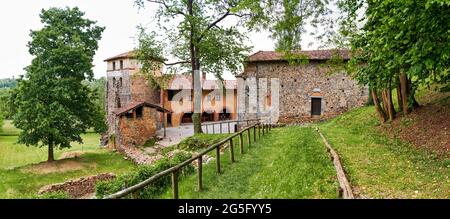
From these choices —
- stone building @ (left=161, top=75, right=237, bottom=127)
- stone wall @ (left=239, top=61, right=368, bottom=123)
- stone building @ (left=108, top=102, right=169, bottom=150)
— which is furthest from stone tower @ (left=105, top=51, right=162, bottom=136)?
stone wall @ (left=239, top=61, right=368, bottom=123)

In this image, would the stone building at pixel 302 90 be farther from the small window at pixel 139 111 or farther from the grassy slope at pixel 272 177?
the grassy slope at pixel 272 177

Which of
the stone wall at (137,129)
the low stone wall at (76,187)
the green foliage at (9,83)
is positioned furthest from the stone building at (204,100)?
the low stone wall at (76,187)

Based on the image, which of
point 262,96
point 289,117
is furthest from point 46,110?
point 289,117

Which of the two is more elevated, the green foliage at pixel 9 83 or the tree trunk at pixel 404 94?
the green foliage at pixel 9 83

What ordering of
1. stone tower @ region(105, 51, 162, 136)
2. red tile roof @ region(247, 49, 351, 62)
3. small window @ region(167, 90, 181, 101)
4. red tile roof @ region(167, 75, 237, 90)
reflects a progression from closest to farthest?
1. red tile roof @ region(247, 49, 351, 62)
2. stone tower @ region(105, 51, 162, 136)
3. small window @ region(167, 90, 181, 101)
4. red tile roof @ region(167, 75, 237, 90)

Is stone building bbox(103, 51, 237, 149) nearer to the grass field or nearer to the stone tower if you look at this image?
the stone tower

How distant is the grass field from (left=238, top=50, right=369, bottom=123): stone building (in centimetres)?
1233

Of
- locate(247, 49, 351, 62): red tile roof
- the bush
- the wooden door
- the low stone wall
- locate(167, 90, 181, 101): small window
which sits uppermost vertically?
locate(247, 49, 351, 62): red tile roof

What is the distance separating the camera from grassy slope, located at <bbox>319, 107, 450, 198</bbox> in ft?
24.2

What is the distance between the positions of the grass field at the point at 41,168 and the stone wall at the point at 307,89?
12.6 m

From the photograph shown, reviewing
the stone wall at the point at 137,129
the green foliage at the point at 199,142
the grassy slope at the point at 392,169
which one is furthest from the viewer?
the stone wall at the point at 137,129

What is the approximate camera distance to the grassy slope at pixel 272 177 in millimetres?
7406

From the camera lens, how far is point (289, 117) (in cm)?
3095
